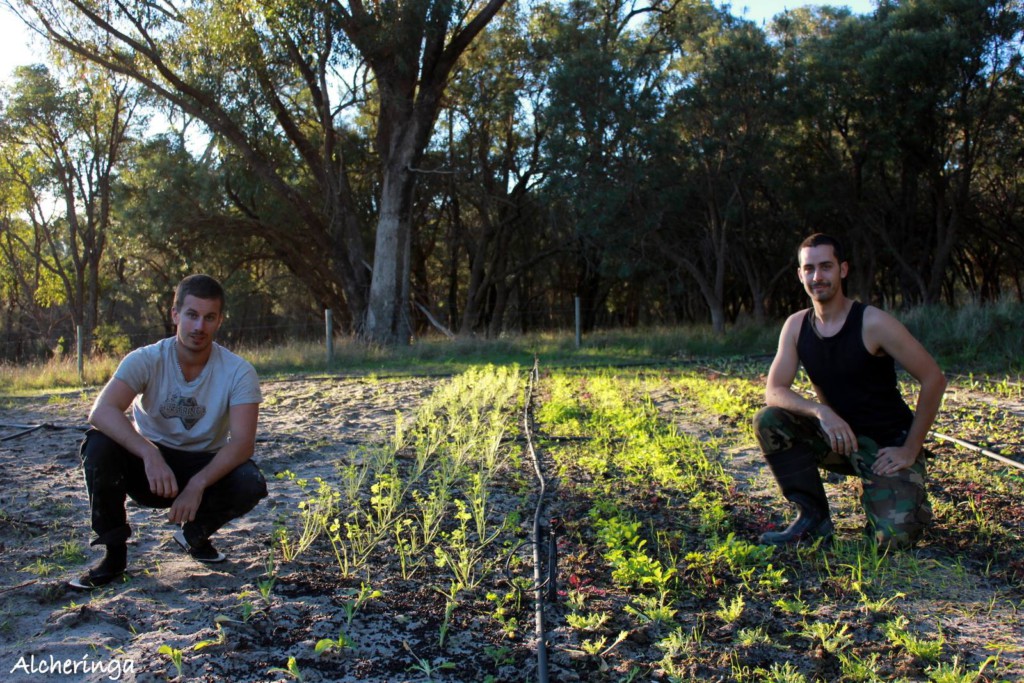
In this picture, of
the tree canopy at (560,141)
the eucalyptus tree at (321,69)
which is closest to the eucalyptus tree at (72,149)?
the tree canopy at (560,141)

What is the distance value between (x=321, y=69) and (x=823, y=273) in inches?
710

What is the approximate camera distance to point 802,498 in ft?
13.5

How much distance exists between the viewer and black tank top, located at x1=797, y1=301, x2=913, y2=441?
408 cm

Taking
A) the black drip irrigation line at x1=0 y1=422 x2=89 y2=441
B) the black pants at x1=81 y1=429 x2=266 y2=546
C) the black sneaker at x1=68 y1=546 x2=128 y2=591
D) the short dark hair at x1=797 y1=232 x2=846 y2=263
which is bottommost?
the black sneaker at x1=68 y1=546 x2=128 y2=591

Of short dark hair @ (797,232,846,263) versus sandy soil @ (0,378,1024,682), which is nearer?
sandy soil @ (0,378,1024,682)

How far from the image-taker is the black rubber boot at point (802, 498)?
13.3ft

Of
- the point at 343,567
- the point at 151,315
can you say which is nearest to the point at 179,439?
the point at 343,567

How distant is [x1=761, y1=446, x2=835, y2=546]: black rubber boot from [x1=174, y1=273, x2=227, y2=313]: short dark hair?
2819mm

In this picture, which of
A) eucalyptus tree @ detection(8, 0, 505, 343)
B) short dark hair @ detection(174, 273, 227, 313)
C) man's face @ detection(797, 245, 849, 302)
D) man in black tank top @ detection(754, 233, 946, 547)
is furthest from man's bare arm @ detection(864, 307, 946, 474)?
eucalyptus tree @ detection(8, 0, 505, 343)

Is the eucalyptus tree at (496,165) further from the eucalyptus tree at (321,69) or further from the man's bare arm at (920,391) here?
the man's bare arm at (920,391)

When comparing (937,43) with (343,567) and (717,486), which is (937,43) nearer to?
(717,486)

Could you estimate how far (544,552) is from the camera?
393 cm

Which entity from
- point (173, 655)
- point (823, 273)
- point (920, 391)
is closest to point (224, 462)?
point (173, 655)

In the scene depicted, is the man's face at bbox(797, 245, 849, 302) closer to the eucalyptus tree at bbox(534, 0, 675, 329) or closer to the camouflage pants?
the camouflage pants
